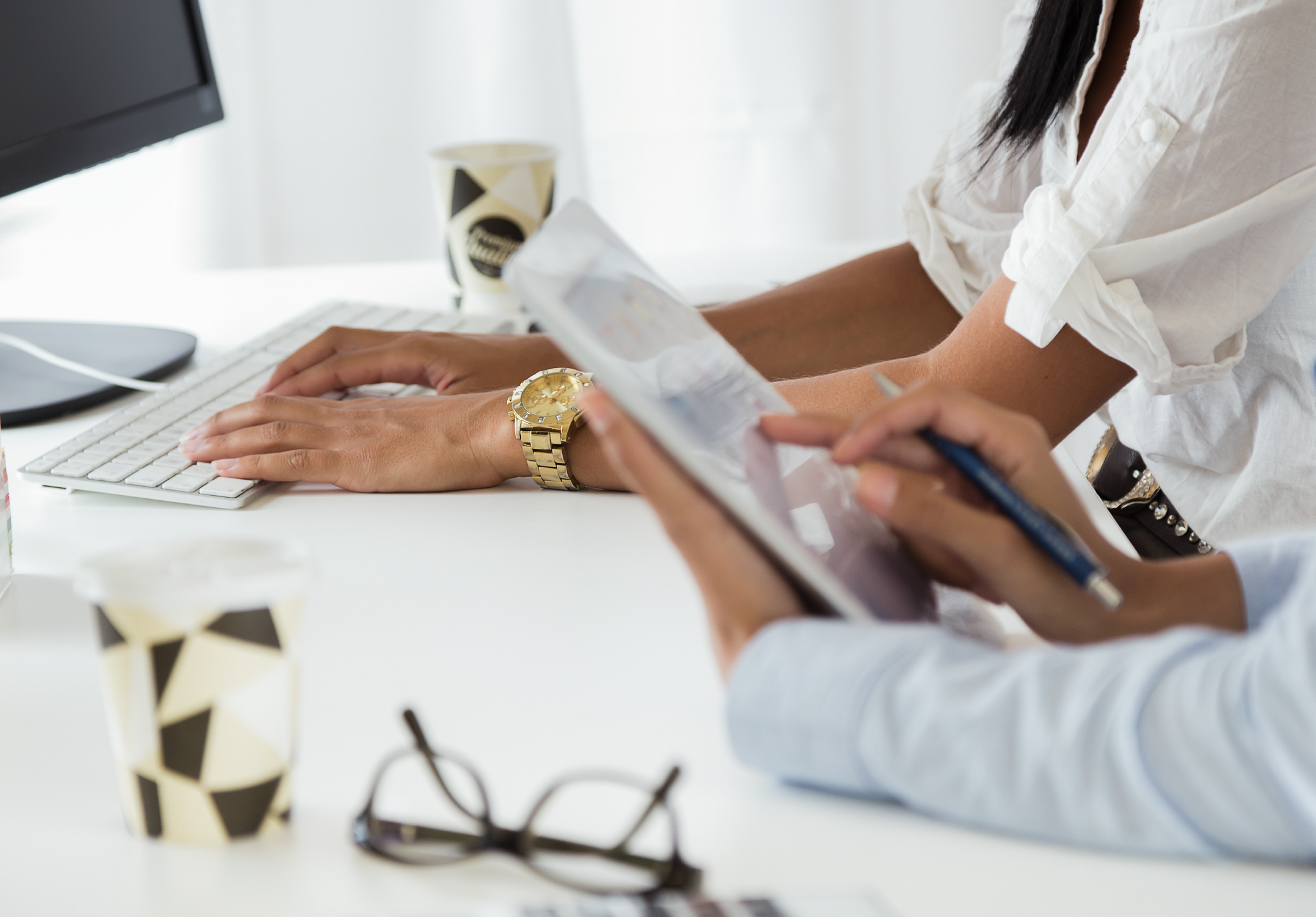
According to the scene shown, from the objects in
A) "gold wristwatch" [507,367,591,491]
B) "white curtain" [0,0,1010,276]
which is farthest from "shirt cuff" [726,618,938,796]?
"white curtain" [0,0,1010,276]

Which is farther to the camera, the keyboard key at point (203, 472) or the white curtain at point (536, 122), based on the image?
the white curtain at point (536, 122)

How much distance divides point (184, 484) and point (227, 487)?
0.08 ft

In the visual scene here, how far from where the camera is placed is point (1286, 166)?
66 centimetres

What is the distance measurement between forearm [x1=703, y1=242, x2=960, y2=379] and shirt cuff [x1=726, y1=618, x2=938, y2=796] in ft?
1.84

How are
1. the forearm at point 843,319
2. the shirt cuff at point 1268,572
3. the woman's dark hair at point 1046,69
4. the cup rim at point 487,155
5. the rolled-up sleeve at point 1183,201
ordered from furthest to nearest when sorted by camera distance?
the cup rim at point 487,155 → the forearm at point 843,319 → the woman's dark hair at point 1046,69 → the rolled-up sleeve at point 1183,201 → the shirt cuff at point 1268,572

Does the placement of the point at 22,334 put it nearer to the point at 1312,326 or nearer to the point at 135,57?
the point at 135,57

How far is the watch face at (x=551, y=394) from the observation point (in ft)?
2.30

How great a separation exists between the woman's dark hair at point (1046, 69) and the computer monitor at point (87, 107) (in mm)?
645

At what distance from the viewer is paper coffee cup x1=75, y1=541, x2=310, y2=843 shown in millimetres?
365

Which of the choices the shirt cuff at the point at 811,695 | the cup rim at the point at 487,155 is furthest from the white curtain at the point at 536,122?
the shirt cuff at the point at 811,695

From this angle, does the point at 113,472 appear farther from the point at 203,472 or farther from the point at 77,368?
the point at 77,368

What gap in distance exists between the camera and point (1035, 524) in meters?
0.44

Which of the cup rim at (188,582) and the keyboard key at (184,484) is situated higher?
the cup rim at (188,582)

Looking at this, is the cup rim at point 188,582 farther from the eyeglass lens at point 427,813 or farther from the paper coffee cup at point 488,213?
the paper coffee cup at point 488,213
